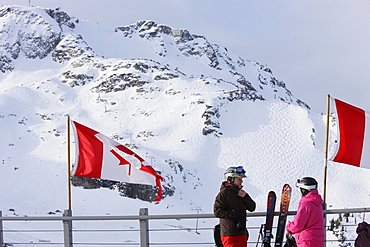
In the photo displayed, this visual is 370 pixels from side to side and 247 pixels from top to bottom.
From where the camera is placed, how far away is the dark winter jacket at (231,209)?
252 inches

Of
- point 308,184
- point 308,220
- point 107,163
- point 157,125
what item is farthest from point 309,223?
point 157,125

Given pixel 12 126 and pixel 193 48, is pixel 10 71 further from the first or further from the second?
pixel 193 48

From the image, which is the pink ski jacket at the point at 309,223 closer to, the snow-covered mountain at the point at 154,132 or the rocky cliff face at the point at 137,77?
the snow-covered mountain at the point at 154,132

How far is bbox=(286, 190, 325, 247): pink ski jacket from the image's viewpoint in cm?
600

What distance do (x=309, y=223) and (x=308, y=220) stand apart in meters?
0.04

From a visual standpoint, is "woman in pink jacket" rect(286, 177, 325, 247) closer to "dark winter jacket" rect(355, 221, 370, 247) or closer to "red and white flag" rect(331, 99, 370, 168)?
"dark winter jacket" rect(355, 221, 370, 247)

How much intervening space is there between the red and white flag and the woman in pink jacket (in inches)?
94.8

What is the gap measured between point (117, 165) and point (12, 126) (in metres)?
42.5

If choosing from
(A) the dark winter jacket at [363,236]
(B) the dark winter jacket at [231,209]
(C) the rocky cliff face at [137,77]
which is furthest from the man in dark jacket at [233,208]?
(C) the rocky cliff face at [137,77]

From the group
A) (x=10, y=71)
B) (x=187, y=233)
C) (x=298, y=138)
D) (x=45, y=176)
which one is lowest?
(x=187, y=233)

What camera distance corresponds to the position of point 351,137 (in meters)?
8.28

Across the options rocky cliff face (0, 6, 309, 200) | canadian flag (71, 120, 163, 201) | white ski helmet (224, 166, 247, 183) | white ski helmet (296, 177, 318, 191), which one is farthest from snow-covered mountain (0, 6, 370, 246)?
Result: white ski helmet (296, 177, 318, 191)

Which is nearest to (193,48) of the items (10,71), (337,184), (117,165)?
(10,71)

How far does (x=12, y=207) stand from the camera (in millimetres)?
25156
